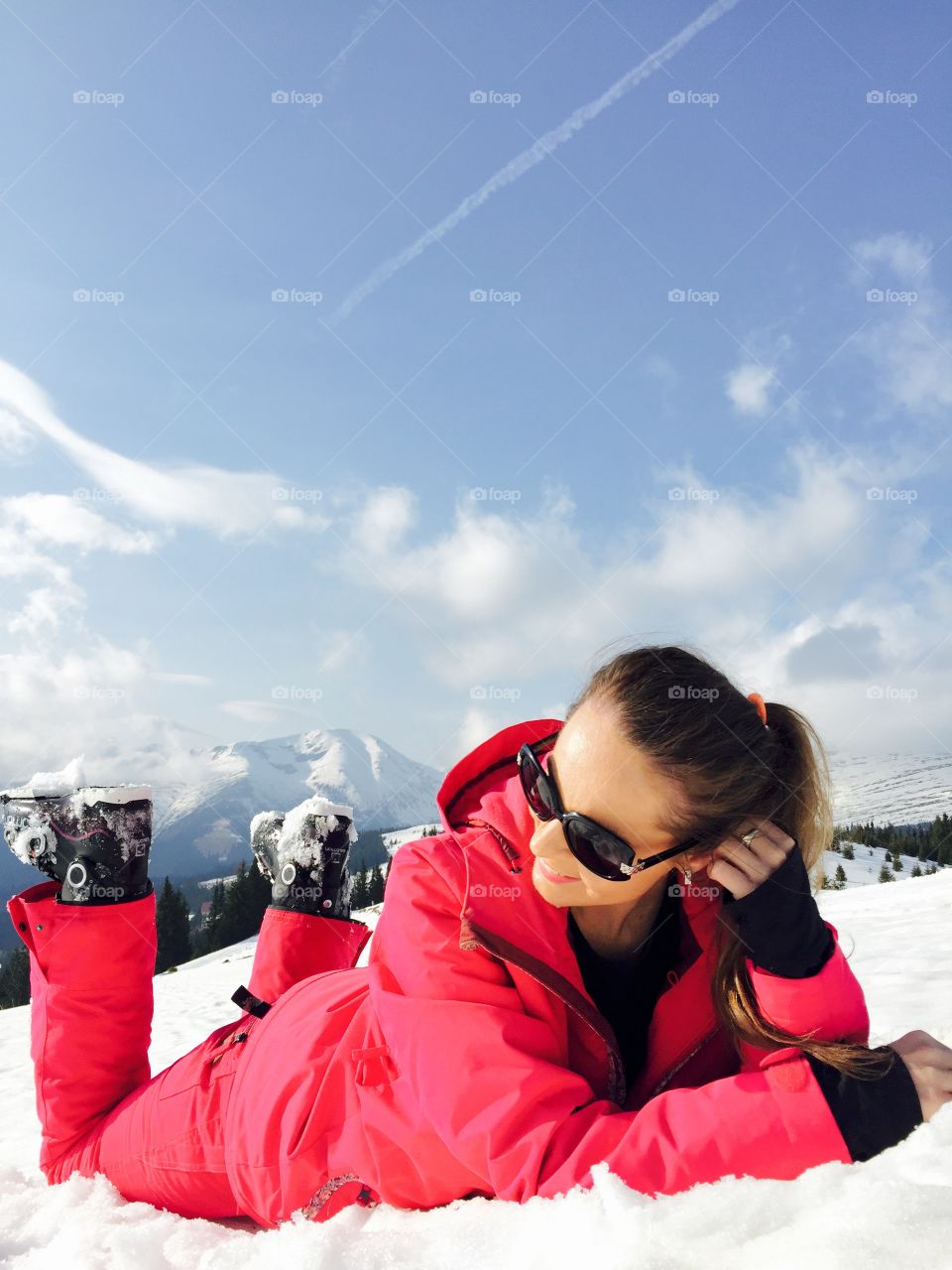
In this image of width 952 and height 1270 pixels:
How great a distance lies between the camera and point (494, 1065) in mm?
2004

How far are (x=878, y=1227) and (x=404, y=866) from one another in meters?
1.37

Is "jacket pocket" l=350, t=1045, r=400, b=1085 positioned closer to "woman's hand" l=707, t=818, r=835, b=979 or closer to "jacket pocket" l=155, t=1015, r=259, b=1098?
"jacket pocket" l=155, t=1015, r=259, b=1098

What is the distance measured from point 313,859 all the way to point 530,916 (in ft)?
6.93

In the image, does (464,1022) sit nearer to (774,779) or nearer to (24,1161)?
(774,779)

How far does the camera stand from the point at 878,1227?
1464 millimetres

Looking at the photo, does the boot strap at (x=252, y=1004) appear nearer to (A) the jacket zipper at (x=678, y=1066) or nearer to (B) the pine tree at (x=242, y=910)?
(A) the jacket zipper at (x=678, y=1066)

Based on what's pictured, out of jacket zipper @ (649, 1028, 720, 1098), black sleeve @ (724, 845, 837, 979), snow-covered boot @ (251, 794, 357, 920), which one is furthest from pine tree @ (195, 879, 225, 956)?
black sleeve @ (724, 845, 837, 979)

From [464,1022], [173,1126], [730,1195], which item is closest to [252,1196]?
[173,1126]

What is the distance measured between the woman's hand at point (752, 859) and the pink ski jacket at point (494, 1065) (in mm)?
253

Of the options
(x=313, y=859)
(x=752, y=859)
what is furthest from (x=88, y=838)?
(x=752, y=859)

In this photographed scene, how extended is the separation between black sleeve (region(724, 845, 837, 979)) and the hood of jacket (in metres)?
0.30

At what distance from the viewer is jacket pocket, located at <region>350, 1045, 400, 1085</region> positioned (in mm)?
2301

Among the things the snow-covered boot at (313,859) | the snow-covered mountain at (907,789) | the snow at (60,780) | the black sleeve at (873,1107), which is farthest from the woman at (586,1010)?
the snow-covered mountain at (907,789)

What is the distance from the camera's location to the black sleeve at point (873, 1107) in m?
1.79
